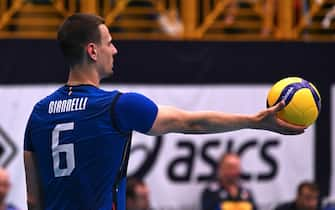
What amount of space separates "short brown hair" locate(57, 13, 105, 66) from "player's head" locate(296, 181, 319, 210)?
20.0 feet

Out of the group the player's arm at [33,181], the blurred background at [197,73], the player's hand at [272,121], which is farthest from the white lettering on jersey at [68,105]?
the blurred background at [197,73]

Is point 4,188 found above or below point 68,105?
below

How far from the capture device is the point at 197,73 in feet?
36.1

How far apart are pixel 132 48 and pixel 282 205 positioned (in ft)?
7.84

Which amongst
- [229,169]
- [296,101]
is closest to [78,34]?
[296,101]

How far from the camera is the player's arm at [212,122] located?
5004 mm

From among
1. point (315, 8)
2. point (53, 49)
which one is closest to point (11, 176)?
point (53, 49)

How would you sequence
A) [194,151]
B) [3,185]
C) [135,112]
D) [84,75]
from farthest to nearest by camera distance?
[194,151] → [3,185] → [84,75] → [135,112]

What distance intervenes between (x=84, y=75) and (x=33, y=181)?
2.11 ft

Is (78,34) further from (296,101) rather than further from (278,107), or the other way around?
(296,101)

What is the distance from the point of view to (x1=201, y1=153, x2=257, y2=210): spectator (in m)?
10.7

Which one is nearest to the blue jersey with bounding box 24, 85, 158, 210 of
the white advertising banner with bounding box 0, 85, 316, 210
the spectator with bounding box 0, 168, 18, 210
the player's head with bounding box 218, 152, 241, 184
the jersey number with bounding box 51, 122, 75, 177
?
the jersey number with bounding box 51, 122, 75, 177

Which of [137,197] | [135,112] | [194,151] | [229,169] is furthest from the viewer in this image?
[194,151]

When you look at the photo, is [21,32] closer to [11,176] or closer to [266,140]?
[11,176]
